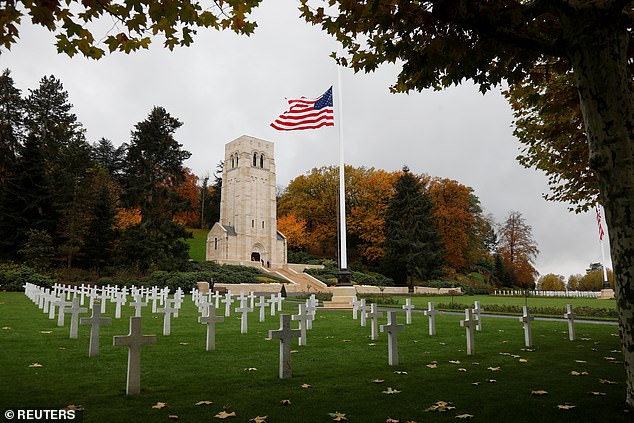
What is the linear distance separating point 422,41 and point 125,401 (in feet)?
19.1

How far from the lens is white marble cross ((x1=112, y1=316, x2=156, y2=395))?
5062 millimetres

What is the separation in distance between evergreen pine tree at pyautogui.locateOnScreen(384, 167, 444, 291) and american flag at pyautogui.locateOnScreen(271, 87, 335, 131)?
2963 cm

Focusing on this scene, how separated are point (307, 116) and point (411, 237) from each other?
3059cm

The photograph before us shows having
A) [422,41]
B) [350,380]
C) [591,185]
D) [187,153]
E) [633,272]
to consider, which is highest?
[187,153]

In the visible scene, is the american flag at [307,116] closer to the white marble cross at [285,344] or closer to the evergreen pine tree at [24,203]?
the white marble cross at [285,344]

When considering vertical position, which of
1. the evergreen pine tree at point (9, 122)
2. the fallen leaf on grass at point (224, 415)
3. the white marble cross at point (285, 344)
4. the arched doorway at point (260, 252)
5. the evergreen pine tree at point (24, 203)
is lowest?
the fallen leaf on grass at point (224, 415)

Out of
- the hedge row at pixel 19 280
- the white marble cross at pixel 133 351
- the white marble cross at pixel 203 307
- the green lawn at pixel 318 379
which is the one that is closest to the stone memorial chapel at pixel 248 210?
the hedge row at pixel 19 280

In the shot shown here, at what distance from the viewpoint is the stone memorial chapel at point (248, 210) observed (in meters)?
54.6

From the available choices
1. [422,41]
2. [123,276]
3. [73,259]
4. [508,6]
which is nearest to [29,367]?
[422,41]

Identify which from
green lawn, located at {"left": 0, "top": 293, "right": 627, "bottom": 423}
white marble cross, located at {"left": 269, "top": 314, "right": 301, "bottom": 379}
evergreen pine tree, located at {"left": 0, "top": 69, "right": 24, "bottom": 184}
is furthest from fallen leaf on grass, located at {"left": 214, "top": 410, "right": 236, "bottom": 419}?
evergreen pine tree, located at {"left": 0, "top": 69, "right": 24, "bottom": 184}

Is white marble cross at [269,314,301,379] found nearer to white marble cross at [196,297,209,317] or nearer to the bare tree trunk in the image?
the bare tree trunk

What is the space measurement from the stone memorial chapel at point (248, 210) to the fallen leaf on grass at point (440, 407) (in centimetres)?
4973

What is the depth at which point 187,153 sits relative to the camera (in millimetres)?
44688

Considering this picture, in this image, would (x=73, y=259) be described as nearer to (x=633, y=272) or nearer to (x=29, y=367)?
(x=29, y=367)
